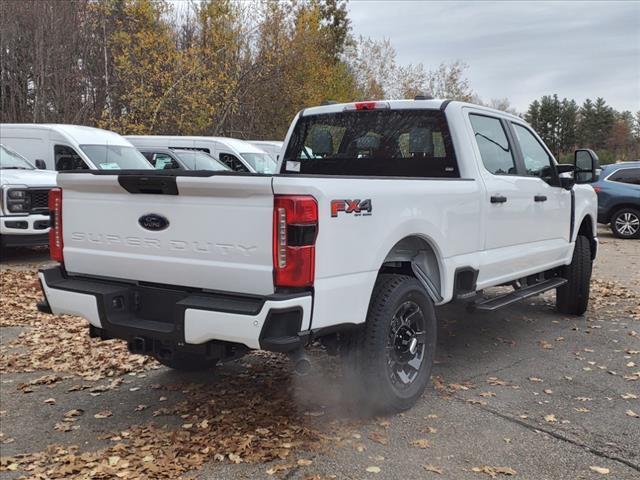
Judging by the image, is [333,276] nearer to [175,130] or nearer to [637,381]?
[637,381]

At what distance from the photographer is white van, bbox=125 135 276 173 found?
16.5 metres

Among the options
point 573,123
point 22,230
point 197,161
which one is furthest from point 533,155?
point 573,123

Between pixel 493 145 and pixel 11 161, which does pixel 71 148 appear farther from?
pixel 493 145

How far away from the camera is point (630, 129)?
65500 millimetres

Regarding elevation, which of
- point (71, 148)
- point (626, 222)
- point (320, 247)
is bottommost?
Result: point (626, 222)

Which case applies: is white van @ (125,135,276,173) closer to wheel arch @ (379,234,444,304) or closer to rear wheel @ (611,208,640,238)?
rear wheel @ (611,208,640,238)

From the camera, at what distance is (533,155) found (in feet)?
20.1

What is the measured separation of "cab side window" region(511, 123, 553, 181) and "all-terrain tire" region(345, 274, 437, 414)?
2.30 metres

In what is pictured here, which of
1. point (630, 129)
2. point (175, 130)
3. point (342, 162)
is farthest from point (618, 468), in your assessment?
point (630, 129)

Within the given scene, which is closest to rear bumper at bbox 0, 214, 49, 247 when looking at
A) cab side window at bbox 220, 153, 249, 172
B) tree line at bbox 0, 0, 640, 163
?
cab side window at bbox 220, 153, 249, 172

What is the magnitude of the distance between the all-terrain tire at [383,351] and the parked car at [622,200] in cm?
1262

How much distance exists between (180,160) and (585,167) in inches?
405

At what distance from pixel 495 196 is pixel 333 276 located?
212 cm

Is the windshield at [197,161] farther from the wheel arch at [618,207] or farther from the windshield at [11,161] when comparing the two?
the wheel arch at [618,207]
